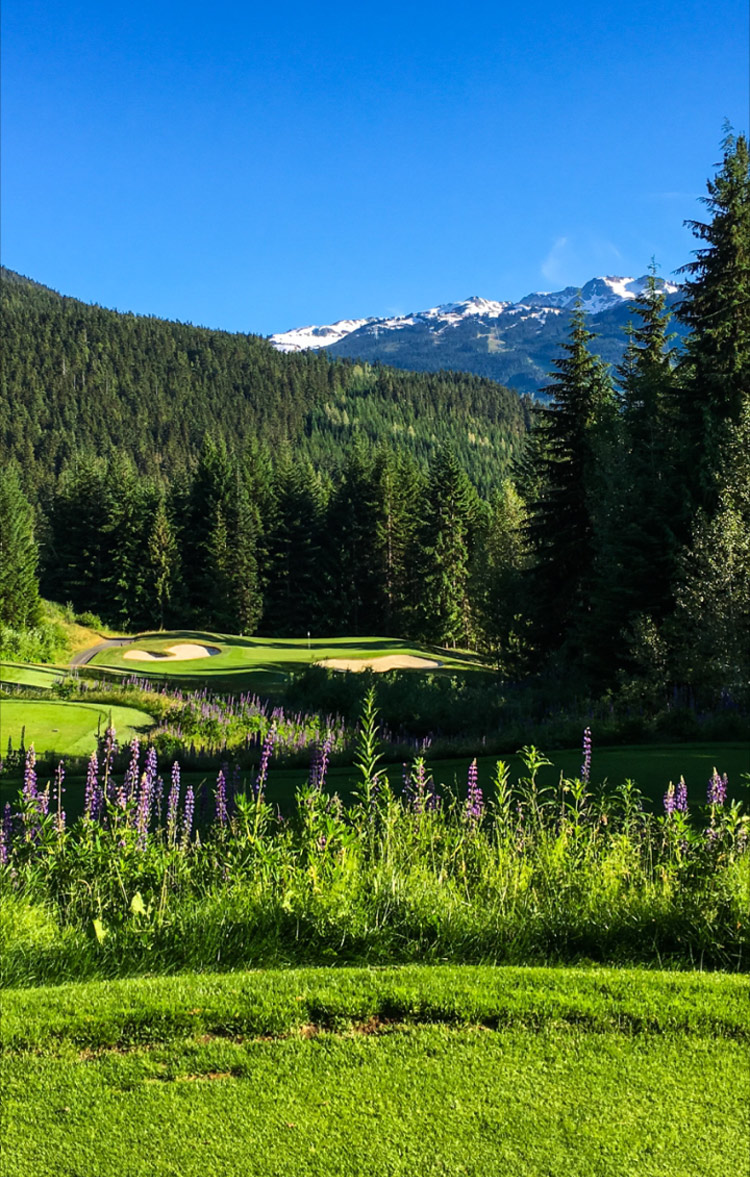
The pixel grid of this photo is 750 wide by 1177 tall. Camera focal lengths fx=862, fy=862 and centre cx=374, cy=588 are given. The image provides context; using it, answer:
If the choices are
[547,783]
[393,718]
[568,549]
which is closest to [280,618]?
[568,549]

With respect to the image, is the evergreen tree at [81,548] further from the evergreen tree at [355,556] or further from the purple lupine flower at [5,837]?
the purple lupine flower at [5,837]

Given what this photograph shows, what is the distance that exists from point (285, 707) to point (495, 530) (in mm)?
25484

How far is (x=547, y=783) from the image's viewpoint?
349 inches

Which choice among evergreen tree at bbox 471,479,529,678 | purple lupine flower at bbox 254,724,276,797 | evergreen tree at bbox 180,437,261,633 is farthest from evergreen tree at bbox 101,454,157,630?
purple lupine flower at bbox 254,724,276,797

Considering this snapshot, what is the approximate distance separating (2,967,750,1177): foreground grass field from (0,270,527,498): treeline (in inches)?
5545

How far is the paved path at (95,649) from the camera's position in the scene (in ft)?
137

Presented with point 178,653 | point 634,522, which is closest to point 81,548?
point 178,653

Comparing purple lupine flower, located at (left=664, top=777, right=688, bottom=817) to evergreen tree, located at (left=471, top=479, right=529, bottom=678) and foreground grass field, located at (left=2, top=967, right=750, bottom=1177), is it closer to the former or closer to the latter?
foreground grass field, located at (left=2, top=967, right=750, bottom=1177)

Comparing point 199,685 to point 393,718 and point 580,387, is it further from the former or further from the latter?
point 580,387

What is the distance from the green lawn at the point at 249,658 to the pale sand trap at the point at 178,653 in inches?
14.6

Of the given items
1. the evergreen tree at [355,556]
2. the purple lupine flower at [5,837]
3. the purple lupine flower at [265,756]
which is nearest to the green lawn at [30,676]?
the purple lupine flower at [265,756]

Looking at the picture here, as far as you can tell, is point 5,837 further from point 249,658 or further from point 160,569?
point 160,569

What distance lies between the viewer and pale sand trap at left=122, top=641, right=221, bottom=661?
40081 mm

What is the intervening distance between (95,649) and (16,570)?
249 inches
